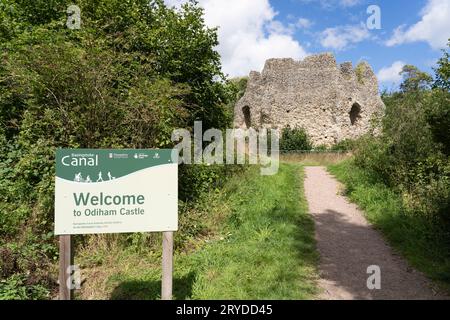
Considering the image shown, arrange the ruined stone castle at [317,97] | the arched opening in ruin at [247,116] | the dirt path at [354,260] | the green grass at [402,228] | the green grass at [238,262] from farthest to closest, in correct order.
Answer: the arched opening in ruin at [247,116] → the ruined stone castle at [317,97] → the green grass at [402,228] → the green grass at [238,262] → the dirt path at [354,260]

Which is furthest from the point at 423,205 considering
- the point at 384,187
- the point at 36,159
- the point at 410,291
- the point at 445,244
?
the point at 36,159

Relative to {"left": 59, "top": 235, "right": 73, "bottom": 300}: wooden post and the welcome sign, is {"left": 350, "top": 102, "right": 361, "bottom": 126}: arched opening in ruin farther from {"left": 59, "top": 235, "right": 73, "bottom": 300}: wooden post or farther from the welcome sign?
{"left": 59, "top": 235, "right": 73, "bottom": 300}: wooden post

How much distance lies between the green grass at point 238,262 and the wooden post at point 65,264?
1149 millimetres

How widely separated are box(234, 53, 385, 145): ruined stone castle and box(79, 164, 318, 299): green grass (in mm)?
14122

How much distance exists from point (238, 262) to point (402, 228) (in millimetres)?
3627

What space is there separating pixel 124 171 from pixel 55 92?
4.11m

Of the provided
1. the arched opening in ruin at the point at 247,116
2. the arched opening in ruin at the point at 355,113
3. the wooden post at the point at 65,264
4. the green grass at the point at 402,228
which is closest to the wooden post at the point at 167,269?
the wooden post at the point at 65,264

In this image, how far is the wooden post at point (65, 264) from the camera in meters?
3.88

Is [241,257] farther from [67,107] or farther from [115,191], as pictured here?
[67,107]

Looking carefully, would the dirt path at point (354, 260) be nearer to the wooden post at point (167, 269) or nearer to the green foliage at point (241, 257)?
the green foliage at point (241, 257)

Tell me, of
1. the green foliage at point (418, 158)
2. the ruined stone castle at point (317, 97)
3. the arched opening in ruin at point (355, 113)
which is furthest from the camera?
the arched opening in ruin at point (355, 113)

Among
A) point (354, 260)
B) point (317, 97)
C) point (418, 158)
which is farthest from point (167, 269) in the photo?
point (317, 97)

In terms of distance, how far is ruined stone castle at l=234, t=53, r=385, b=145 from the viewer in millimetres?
21250

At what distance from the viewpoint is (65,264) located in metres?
3.97
